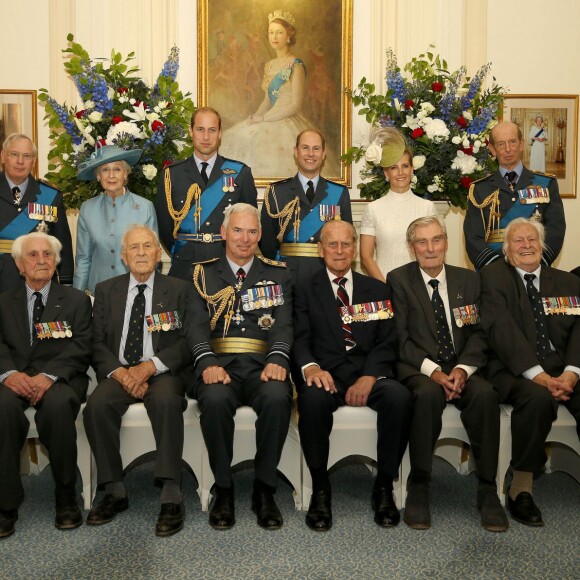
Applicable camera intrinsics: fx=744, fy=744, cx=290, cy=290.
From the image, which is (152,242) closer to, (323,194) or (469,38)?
(323,194)

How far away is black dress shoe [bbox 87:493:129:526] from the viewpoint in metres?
3.34

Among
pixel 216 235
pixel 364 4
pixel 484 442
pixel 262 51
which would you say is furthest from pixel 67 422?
pixel 364 4

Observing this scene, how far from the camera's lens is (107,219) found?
4.35 metres

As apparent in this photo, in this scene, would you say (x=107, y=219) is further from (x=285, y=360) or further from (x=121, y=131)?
(x=285, y=360)

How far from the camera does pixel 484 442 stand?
3469 mm

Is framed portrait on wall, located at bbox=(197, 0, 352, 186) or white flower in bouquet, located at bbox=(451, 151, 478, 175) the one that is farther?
framed portrait on wall, located at bbox=(197, 0, 352, 186)

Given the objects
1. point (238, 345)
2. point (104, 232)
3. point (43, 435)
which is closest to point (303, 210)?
point (238, 345)

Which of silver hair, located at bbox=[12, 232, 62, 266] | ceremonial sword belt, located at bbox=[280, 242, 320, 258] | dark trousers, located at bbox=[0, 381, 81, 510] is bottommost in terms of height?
dark trousers, located at bbox=[0, 381, 81, 510]

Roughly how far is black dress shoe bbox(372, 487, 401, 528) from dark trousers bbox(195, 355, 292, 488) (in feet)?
1.59

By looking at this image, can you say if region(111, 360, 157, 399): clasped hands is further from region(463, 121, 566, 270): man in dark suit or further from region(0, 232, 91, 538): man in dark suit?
region(463, 121, 566, 270): man in dark suit

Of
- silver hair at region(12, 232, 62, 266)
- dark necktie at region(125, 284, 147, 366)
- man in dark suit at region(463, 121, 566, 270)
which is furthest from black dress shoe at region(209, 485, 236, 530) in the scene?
man in dark suit at region(463, 121, 566, 270)

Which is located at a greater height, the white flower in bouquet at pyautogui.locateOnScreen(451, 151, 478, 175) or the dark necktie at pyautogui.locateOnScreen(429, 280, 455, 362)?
the white flower in bouquet at pyautogui.locateOnScreen(451, 151, 478, 175)

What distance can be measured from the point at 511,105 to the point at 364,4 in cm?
144

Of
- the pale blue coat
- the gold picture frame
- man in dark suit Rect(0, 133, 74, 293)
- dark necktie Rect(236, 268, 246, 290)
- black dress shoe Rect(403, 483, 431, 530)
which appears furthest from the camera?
the gold picture frame
